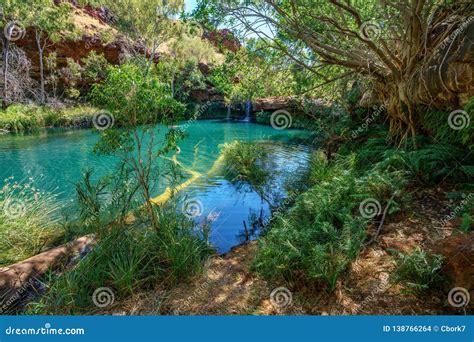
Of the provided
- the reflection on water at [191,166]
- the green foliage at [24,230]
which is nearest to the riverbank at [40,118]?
the reflection on water at [191,166]

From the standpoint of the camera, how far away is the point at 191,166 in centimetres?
1049

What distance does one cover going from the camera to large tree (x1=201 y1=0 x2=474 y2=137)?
473cm

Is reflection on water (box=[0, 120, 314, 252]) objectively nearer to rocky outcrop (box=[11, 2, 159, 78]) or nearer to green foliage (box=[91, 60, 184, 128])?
green foliage (box=[91, 60, 184, 128])

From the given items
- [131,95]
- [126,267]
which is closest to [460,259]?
[126,267]

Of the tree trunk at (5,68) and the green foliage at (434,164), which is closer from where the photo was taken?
the green foliage at (434,164)

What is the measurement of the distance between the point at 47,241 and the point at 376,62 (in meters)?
7.03

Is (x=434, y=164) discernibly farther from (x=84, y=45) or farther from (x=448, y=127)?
(x=84, y=45)

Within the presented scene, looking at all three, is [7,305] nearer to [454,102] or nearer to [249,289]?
[249,289]

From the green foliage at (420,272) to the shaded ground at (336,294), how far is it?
9 centimetres

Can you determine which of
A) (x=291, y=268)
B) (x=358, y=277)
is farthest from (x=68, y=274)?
(x=358, y=277)

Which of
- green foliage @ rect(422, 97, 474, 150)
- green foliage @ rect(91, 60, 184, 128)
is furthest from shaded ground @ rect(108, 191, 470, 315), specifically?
green foliage @ rect(91, 60, 184, 128)

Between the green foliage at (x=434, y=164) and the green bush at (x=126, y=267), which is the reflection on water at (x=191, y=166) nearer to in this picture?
the green bush at (x=126, y=267)

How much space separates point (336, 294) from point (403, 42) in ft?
16.6

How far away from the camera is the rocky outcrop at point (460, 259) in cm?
244
